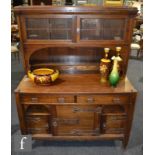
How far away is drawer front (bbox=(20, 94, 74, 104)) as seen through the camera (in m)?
1.88

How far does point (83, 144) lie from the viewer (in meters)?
2.24

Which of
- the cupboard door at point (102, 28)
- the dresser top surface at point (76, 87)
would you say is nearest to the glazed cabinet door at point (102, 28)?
the cupboard door at point (102, 28)

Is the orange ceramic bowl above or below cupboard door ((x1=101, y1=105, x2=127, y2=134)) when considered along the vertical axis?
above

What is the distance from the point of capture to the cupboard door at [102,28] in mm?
1884

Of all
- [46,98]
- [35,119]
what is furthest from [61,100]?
[35,119]

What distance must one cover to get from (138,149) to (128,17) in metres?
1.45

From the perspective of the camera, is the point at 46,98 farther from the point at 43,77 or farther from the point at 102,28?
the point at 102,28

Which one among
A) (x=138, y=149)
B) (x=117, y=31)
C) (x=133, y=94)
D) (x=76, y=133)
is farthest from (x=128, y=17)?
(x=138, y=149)

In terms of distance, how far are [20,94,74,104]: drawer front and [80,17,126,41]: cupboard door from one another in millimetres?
604

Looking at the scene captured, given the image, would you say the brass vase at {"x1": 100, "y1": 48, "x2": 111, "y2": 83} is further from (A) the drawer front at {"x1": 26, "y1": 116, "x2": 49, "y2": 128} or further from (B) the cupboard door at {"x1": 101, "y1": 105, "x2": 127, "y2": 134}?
(A) the drawer front at {"x1": 26, "y1": 116, "x2": 49, "y2": 128}

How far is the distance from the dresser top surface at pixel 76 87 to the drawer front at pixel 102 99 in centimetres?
5

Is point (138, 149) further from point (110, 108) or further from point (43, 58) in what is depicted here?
point (43, 58)

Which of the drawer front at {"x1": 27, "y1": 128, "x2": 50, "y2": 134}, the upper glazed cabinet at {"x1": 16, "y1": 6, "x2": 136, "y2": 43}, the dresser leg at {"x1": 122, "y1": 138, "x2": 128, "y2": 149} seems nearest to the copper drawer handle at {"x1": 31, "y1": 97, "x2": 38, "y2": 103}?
the drawer front at {"x1": 27, "y1": 128, "x2": 50, "y2": 134}
